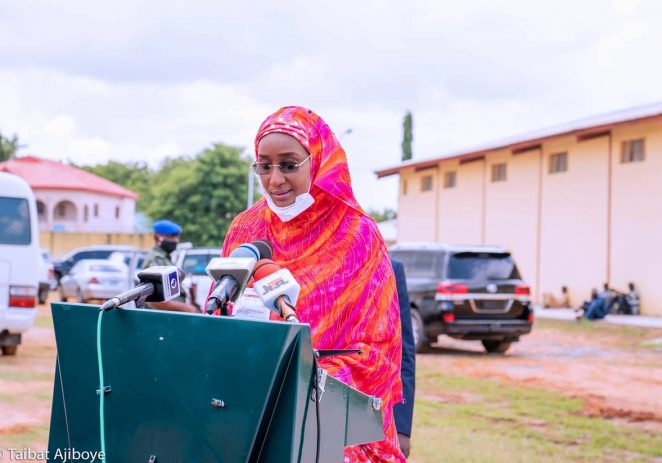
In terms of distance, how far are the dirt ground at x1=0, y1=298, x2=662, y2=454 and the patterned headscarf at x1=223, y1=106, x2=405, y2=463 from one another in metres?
5.12

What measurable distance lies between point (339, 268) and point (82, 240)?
162ft

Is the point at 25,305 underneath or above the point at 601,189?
underneath

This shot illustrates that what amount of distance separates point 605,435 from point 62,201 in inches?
2229

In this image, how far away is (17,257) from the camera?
11.9 meters

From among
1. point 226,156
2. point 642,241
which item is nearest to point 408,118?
point 226,156

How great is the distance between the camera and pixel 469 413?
960 cm

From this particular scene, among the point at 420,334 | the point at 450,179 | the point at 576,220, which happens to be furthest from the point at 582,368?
the point at 450,179

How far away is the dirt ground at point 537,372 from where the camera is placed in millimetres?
9055

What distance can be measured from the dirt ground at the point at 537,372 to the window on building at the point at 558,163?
10.2 meters

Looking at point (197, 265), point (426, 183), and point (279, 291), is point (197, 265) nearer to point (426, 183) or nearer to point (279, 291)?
point (279, 291)

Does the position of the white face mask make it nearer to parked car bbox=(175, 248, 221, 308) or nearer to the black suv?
the black suv

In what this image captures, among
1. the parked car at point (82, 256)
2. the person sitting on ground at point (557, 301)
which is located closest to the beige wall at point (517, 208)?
the person sitting on ground at point (557, 301)

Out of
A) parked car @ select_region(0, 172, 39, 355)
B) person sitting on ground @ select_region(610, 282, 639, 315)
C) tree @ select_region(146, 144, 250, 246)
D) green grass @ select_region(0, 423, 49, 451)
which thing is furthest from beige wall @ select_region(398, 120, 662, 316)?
green grass @ select_region(0, 423, 49, 451)

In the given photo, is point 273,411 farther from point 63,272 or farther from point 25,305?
point 63,272
